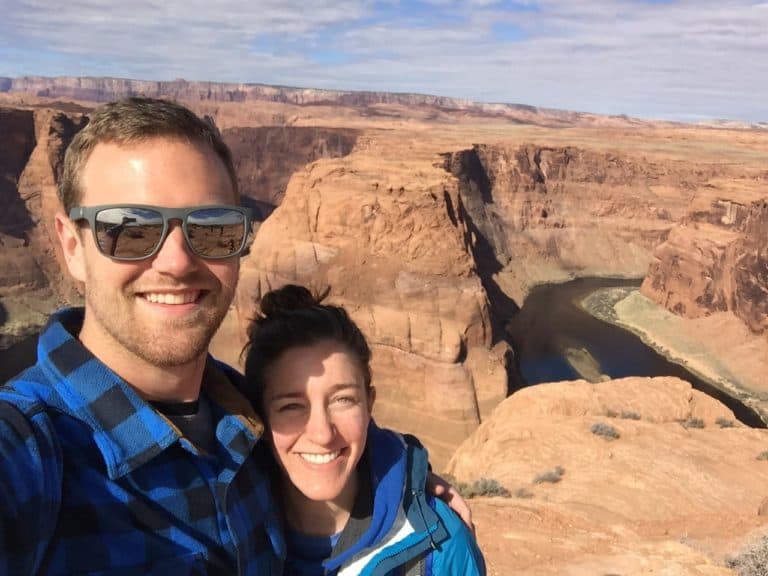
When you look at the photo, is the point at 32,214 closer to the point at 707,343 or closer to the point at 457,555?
the point at 707,343

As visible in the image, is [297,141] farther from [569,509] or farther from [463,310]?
[569,509]

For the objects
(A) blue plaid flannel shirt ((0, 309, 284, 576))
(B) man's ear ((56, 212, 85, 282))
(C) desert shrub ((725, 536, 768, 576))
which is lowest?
(C) desert shrub ((725, 536, 768, 576))

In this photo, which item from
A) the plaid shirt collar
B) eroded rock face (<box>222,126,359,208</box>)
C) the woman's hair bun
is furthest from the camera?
eroded rock face (<box>222,126,359,208</box>)

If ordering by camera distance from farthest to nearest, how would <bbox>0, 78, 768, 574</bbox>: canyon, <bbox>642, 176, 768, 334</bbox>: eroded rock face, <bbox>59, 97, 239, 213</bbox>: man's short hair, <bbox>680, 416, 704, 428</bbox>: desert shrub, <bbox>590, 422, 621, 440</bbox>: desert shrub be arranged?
<bbox>642, 176, 768, 334</bbox>: eroded rock face < <bbox>680, 416, 704, 428</bbox>: desert shrub < <bbox>590, 422, 621, 440</bbox>: desert shrub < <bbox>0, 78, 768, 574</bbox>: canyon < <bbox>59, 97, 239, 213</bbox>: man's short hair

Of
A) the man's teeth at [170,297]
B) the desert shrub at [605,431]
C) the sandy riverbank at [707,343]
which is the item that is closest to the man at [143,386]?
the man's teeth at [170,297]

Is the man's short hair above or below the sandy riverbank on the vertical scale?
above

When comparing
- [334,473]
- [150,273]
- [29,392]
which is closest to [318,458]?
[334,473]

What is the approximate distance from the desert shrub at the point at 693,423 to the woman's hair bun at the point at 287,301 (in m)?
17.0

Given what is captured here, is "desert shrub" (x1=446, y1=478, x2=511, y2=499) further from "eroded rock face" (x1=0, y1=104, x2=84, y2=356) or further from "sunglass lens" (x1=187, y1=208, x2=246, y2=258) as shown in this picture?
"eroded rock face" (x1=0, y1=104, x2=84, y2=356)

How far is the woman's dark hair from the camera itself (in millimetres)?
2795

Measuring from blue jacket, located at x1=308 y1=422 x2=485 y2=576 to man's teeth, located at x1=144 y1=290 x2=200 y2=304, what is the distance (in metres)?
1.27

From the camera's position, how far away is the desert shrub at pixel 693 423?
17.2 meters

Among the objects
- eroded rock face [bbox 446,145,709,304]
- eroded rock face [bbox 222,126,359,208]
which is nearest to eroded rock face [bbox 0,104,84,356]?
eroded rock face [bbox 222,126,359,208]

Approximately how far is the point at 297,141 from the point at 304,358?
274ft
